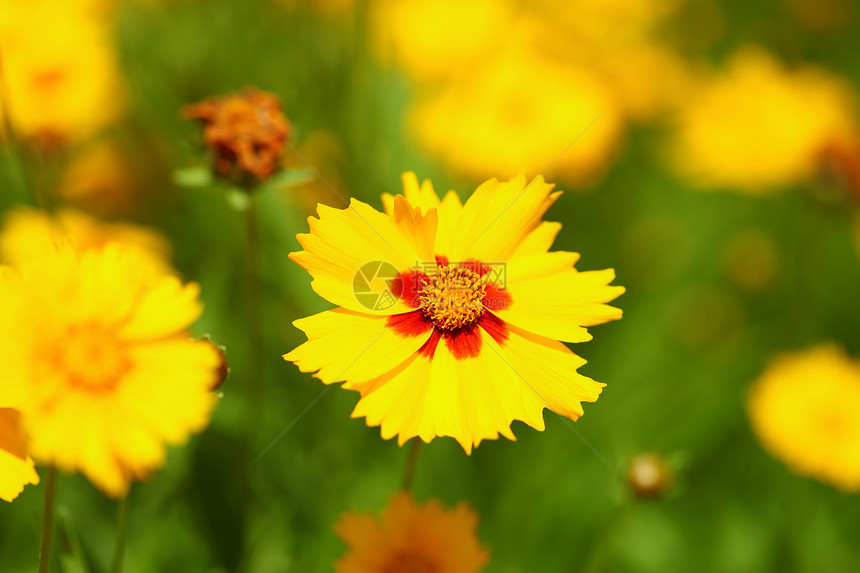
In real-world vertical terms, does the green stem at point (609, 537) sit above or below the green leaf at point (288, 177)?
below

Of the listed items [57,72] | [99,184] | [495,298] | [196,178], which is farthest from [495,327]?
[57,72]

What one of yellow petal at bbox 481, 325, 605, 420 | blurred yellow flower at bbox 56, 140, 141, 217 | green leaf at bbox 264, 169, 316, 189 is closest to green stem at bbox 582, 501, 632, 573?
yellow petal at bbox 481, 325, 605, 420

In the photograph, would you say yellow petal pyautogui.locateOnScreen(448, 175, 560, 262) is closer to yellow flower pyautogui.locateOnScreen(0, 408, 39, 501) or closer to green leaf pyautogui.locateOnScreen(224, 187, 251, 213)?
green leaf pyautogui.locateOnScreen(224, 187, 251, 213)

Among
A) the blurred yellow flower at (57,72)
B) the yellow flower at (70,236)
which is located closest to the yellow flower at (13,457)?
the yellow flower at (70,236)

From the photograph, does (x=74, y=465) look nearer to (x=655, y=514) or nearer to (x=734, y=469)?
(x=655, y=514)

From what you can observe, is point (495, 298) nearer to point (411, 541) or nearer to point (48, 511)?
point (411, 541)

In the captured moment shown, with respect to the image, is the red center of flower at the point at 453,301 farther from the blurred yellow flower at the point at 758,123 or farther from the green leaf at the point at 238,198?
the blurred yellow flower at the point at 758,123
